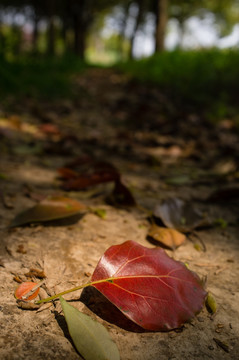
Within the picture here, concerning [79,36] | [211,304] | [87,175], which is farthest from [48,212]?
[79,36]

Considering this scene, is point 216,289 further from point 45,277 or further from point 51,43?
point 51,43

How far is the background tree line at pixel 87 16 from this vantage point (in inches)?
358

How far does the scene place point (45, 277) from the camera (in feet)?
2.85

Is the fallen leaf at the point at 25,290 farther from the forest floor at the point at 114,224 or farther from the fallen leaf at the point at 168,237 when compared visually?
the fallen leaf at the point at 168,237

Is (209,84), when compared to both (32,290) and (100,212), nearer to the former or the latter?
(100,212)

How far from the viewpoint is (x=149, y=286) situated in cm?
77

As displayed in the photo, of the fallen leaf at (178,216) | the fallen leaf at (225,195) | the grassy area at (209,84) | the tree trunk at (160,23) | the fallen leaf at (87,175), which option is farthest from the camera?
the tree trunk at (160,23)

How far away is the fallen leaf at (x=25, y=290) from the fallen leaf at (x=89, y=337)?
141 millimetres

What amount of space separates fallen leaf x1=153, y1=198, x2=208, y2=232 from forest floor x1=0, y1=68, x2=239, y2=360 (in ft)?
0.16

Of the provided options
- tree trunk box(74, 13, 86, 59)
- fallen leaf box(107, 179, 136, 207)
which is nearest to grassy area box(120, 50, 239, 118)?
fallen leaf box(107, 179, 136, 207)

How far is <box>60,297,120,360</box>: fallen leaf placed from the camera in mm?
630

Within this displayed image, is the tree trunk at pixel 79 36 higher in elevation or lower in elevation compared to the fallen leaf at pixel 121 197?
higher

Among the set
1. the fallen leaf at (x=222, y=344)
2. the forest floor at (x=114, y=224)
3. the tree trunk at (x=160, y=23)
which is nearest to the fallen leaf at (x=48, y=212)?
the forest floor at (x=114, y=224)

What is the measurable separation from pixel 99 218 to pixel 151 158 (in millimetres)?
1132
